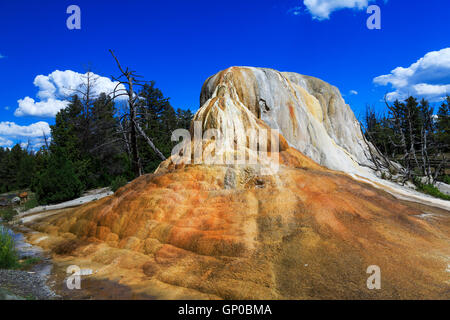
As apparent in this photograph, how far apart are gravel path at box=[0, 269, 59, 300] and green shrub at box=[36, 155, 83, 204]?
34.2 ft

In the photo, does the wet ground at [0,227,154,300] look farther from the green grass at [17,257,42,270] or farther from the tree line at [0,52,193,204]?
the tree line at [0,52,193,204]

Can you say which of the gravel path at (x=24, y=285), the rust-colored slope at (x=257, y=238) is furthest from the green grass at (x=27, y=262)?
the rust-colored slope at (x=257, y=238)

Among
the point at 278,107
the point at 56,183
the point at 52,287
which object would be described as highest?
the point at 278,107

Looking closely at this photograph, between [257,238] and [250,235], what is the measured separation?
A: 16 centimetres

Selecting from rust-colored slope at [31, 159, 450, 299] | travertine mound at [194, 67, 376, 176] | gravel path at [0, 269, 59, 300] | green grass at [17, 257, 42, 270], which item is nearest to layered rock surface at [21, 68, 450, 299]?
rust-colored slope at [31, 159, 450, 299]

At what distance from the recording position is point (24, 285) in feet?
14.7

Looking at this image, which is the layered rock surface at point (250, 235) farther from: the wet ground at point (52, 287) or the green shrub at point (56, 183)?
the green shrub at point (56, 183)

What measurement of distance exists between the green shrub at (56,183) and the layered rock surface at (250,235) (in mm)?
5920

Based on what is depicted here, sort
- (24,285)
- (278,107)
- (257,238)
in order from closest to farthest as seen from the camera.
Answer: (24,285)
(257,238)
(278,107)

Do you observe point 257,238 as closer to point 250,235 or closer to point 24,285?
point 250,235

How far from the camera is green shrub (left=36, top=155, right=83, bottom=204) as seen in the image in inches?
562

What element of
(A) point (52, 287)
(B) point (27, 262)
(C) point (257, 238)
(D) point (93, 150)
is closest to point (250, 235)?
(C) point (257, 238)
